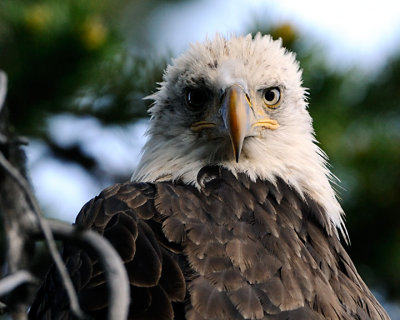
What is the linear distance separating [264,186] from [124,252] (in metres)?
1.10

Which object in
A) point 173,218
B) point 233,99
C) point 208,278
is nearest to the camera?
point 208,278

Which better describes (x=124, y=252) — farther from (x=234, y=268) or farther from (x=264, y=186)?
(x=264, y=186)

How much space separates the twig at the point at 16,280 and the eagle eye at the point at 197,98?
284 cm

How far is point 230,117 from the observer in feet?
11.3

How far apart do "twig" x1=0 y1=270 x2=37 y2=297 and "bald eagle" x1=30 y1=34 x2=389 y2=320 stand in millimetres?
1470

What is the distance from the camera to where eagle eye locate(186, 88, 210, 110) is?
3.90m

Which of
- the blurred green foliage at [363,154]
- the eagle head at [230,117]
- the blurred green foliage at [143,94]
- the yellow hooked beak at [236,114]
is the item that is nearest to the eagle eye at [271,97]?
the eagle head at [230,117]

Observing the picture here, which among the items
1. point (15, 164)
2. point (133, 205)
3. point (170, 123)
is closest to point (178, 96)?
point (170, 123)

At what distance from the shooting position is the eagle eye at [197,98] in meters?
3.90

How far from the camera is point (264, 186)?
3.66 m

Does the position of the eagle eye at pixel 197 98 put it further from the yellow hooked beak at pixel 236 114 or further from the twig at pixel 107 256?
the twig at pixel 107 256

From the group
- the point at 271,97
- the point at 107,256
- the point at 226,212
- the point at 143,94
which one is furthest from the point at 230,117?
the point at 107,256

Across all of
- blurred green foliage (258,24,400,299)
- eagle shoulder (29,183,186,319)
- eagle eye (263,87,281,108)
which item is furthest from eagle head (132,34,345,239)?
blurred green foliage (258,24,400,299)

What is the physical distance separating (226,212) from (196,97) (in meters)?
0.91
